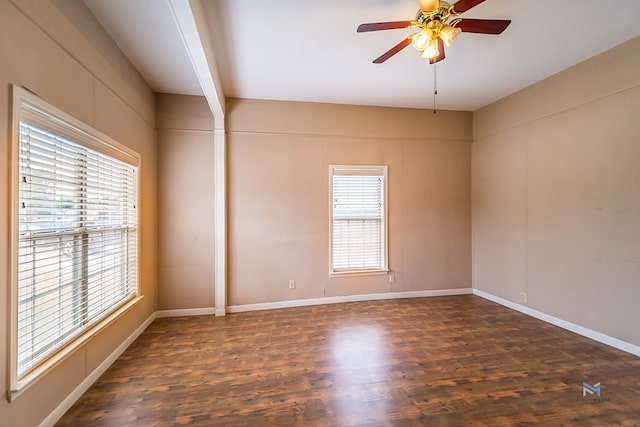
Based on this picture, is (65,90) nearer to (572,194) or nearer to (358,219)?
(358,219)

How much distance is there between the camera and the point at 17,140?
1.43 m

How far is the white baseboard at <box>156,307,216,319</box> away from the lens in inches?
138

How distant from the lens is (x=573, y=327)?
2990 mm

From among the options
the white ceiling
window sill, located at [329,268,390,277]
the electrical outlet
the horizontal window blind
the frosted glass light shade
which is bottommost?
the electrical outlet

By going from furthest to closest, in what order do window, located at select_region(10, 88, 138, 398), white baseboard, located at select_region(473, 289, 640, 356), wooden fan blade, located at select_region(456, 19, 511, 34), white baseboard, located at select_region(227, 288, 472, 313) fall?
1. white baseboard, located at select_region(227, 288, 472, 313)
2. white baseboard, located at select_region(473, 289, 640, 356)
3. wooden fan blade, located at select_region(456, 19, 511, 34)
4. window, located at select_region(10, 88, 138, 398)

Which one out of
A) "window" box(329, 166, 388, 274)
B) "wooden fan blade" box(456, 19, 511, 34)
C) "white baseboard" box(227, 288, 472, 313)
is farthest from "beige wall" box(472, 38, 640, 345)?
"wooden fan blade" box(456, 19, 511, 34)

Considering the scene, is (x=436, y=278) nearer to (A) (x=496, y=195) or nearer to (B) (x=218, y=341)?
(A) (x=496, y=195)

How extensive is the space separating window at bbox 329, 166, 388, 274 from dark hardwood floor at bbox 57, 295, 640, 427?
0.95 m

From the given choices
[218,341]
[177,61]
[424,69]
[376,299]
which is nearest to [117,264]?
[218,341]

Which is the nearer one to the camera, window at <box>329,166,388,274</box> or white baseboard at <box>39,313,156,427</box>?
white baseboard at <box>39,313,156,427</box>

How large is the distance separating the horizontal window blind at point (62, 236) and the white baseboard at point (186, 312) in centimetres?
95

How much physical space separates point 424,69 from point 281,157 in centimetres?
206

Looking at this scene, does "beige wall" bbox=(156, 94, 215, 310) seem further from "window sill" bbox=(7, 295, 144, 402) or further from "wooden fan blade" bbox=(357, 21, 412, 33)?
"wooden fan blade" bbox=(357, 21, 412, 33)

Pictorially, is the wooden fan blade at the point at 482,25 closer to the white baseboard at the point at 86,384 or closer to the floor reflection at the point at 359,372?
the floor reflection at the point at 359,372
